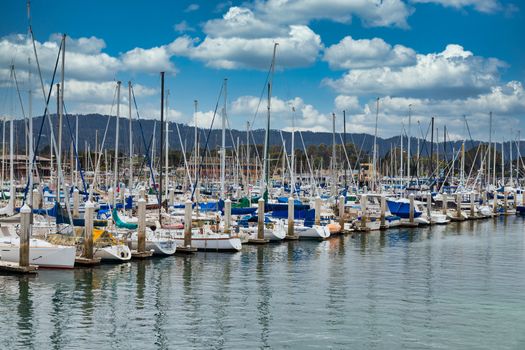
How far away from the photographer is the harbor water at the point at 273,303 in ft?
92.8

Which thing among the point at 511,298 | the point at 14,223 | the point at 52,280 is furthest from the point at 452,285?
the point at 14,223

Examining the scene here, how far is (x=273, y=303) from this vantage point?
35.2 metres

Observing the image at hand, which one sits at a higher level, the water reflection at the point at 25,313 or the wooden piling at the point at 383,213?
the wooden piling at the point at 383,213

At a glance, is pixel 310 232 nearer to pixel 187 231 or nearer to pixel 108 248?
pixel 187 231

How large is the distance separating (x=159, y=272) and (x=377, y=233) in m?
35.0

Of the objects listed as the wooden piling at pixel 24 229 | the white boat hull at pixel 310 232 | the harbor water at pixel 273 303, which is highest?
the wooden piling at pixel 24 229

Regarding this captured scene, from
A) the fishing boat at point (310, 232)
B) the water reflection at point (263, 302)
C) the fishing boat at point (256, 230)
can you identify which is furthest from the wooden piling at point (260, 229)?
the water reflection at point (263, 302)

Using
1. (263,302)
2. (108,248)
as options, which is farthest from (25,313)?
(108,248)

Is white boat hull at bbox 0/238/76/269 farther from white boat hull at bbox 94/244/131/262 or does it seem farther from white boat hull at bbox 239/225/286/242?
white boat hull at bbox 239/225/286/242

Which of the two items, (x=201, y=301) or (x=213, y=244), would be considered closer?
(x=201, y=301)

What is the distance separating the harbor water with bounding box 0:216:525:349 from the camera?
28297mm

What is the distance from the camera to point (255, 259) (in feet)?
168

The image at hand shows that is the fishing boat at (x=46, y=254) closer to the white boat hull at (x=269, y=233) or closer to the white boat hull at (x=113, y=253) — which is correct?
the white boat hull at (x=113, y=253)

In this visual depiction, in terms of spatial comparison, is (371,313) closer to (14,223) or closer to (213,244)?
(213,244)
